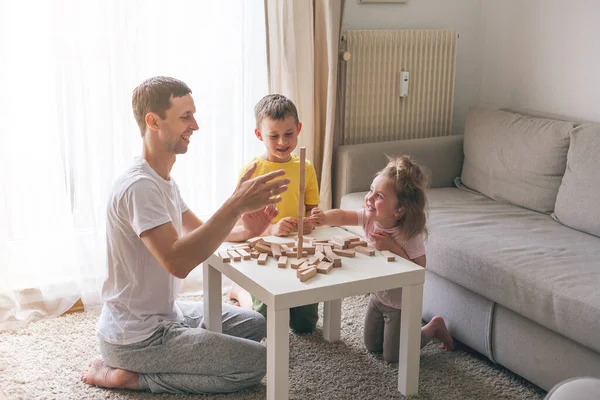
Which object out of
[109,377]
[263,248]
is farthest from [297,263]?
[109,377]

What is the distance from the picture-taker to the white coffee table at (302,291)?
2.14m

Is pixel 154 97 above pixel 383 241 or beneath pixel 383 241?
above

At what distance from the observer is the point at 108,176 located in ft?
10.4

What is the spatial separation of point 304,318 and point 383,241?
0.54m

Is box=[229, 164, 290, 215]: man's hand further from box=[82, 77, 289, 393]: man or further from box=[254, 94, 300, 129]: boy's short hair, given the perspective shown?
box=[254, 94, 300, 129]: boy's short hair

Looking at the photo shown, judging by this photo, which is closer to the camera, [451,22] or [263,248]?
[263,248]

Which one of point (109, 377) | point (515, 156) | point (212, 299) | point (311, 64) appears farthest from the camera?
point (311, 64)

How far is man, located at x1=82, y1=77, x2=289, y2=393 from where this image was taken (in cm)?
234

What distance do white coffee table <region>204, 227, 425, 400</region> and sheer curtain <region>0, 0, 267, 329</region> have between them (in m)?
0.87

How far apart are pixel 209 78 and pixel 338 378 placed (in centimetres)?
151

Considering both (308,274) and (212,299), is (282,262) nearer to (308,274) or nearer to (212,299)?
(308,274)

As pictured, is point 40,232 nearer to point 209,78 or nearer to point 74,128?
point 74,128

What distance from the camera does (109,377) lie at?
8.09 ft

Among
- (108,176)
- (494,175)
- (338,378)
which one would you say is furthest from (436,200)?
(108,176)
